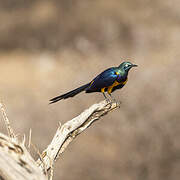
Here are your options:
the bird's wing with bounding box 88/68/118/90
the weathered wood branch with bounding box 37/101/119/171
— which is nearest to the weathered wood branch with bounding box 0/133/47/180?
the weathered wood branch with bounding box 37/101/119/171

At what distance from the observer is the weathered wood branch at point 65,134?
4.32m

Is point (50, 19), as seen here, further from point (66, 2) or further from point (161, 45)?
point (161, 45)

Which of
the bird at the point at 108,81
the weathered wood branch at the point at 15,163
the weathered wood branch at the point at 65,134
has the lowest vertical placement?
the weathered wood branch at the point at 15,163

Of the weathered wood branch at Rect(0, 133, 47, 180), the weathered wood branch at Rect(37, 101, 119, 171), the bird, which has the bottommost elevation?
the weathered wood branch at Rect(0, 133, 47, 180)

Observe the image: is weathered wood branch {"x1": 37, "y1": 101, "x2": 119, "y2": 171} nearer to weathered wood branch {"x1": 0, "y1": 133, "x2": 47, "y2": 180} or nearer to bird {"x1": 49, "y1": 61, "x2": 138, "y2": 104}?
bird {"x1": 49, "y1": 61, "x2": 138, "y2": 104}

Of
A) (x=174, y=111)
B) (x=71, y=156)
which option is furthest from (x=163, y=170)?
(x=71, y=156)

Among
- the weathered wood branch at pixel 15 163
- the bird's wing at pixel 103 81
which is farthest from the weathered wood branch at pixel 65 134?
the weathered wood branch at pixel 15 163

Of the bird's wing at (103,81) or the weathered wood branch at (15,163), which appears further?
the bird's wing at (103,81)

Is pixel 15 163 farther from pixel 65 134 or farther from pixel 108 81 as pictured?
pixel 108 81

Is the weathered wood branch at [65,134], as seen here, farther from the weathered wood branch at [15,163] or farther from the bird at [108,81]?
the weathered wood branch at [15,163]

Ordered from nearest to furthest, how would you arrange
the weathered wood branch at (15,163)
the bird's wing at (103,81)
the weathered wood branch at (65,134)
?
the weathered wood branch at (15,163) < the weathered wood branch at (65,134) < the bird's wing at (103,81)

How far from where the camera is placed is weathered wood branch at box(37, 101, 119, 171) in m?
4.32

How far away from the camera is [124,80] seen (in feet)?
18.9

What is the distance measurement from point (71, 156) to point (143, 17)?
656 cm
